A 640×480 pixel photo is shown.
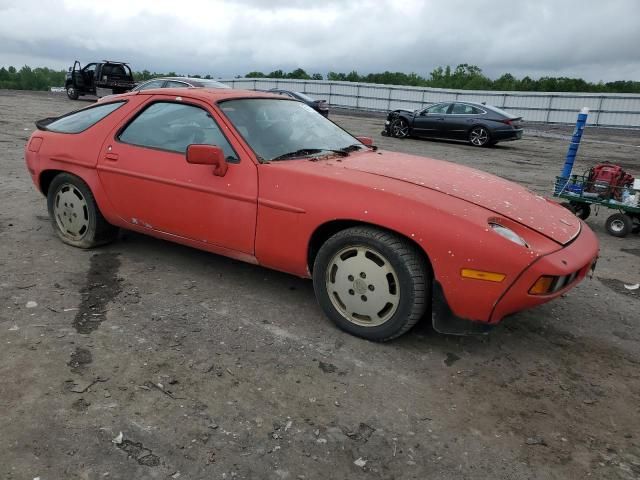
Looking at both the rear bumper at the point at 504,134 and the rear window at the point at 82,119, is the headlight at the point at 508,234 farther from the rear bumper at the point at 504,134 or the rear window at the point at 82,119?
the rear bumper at the point at 504,134

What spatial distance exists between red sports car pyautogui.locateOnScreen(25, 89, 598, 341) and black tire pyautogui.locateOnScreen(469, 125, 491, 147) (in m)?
11.9

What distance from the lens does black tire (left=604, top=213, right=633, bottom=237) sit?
5832 mm

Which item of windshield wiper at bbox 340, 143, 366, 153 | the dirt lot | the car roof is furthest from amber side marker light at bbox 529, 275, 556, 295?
the car roof

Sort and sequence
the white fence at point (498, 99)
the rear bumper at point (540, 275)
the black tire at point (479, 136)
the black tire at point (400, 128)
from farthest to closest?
the white fence at point (498, 99) → the black tire at point (400, 128) → the black tire at point (479, 136) → the rear bumper at point (540, 275)

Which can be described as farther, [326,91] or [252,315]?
[326,91]

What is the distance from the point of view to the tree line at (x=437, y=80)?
61656 millimetres

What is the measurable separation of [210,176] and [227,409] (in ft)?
5.27

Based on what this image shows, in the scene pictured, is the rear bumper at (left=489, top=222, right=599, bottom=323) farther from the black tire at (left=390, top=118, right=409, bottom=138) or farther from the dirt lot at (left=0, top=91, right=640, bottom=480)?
A: the black tire at (left=390, top=118, right=409, bottom=138)

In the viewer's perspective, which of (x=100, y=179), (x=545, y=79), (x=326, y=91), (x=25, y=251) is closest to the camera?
(x=100, y=179)

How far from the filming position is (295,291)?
12.3ft

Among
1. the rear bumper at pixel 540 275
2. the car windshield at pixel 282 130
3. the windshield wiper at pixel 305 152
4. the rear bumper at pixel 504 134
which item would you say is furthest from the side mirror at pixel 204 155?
the rear bumper at pixel 504 134

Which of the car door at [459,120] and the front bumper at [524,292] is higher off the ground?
the car door at [459,120]

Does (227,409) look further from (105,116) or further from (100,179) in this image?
(105,116)

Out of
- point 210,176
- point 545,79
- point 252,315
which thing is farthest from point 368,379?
point 545,79
